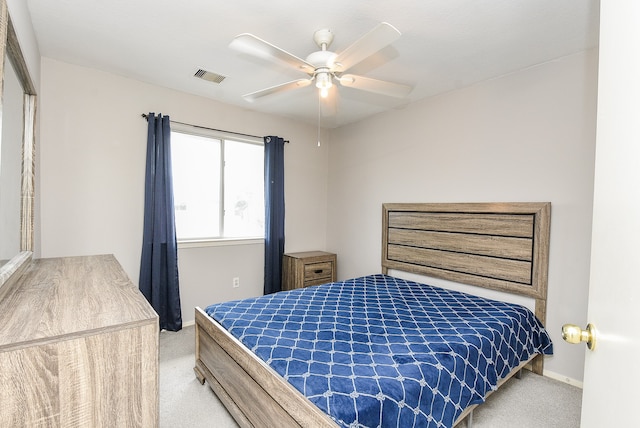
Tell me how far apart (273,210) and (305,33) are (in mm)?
2214

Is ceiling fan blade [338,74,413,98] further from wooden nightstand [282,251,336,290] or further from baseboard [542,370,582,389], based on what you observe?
baseboard [542,370,582,389]

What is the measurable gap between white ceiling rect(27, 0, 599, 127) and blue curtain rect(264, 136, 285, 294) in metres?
1.06

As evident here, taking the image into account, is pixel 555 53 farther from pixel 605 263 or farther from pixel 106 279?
pixel 106 279

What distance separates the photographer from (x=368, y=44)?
1.62m

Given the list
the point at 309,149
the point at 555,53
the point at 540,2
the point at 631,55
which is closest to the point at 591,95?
the point at 555,53

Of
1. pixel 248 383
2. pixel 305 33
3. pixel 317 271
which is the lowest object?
pixel 248 383

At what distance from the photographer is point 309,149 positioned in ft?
14.4

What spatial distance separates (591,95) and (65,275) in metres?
3.49

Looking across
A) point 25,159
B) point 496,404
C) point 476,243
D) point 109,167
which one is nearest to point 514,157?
point 476,243

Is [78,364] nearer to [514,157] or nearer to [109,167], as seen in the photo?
[109,167]

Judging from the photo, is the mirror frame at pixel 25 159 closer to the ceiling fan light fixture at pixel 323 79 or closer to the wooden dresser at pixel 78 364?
the wooden dresser at pixel 78 364

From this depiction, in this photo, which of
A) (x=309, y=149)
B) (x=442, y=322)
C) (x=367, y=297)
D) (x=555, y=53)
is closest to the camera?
(x=442, y=322)

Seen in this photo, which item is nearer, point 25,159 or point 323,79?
point 25,159

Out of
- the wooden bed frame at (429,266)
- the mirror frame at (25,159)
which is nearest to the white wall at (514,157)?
the wooden bed frame at (429,266)
